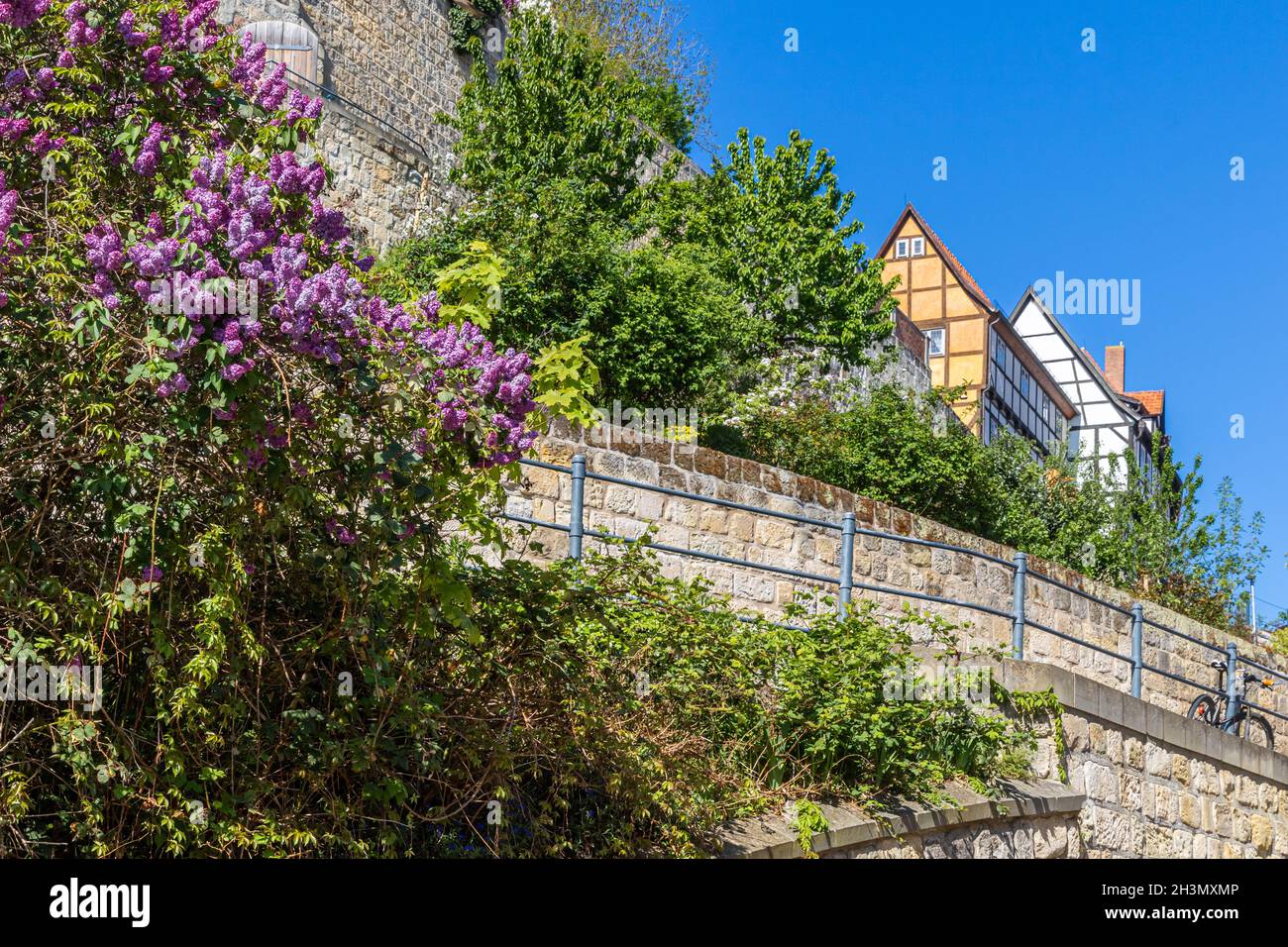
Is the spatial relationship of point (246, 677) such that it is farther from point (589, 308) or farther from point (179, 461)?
point (589, 308)

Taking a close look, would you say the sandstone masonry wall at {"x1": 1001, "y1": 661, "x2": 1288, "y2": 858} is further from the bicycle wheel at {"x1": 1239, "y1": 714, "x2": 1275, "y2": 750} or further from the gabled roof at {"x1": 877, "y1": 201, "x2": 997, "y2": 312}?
the gabled roof at {"x1": 877, "y1": 201, "x2": 997, "y2": 312}

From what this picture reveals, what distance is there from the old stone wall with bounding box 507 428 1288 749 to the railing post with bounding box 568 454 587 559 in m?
0.15

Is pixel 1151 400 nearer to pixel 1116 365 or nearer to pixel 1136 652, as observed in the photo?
pixel 1116 365

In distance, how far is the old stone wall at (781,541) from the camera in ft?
30.7

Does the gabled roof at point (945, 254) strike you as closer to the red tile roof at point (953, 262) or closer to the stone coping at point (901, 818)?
the red tile roof at point (953, 262)

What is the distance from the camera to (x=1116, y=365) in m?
53.1

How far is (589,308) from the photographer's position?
1277 cm

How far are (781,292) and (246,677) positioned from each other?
13963 millimetres

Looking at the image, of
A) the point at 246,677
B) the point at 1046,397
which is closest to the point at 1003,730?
the point at 246,677

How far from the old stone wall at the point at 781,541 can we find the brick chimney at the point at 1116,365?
41925 mm

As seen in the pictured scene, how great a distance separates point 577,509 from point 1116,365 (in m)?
48.3

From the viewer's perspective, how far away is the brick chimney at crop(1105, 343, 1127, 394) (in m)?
52.9

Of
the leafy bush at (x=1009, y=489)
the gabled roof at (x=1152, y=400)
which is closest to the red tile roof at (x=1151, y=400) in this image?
the gabled roof at (x=1152, y=400)
